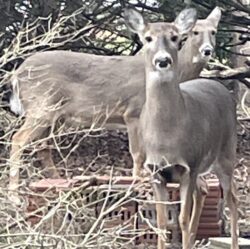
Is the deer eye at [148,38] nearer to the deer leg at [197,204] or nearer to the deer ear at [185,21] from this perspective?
the deer ear at [185,21]

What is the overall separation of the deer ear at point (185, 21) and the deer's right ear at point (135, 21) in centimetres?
24

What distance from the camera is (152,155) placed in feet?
22.5

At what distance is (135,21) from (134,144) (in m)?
2.18

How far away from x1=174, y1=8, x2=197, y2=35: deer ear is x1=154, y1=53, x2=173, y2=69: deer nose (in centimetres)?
49

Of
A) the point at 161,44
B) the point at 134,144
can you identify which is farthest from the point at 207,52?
the point at 161,44

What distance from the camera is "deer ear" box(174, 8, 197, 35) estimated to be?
7.34m

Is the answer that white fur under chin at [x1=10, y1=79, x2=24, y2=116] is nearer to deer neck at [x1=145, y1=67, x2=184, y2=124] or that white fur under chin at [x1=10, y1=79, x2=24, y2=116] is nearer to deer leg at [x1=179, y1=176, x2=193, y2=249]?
deer neck at [x1=145, y1=67, x2=184, y2=124]

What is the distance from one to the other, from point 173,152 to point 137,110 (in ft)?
9.23

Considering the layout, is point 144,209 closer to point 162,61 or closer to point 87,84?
point 162,61

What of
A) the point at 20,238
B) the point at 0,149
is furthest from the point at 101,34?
the point at 20,238

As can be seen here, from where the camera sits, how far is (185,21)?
7582 millimetres

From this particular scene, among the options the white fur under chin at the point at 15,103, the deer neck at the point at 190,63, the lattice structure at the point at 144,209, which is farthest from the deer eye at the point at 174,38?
the white fur under chin at the point at 15,103

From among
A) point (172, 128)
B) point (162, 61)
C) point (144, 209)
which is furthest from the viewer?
point (144, 209)

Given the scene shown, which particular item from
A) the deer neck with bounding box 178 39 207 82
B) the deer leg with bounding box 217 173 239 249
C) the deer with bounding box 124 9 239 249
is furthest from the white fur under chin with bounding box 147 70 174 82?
the deer neck with bounding box 178 39 207 82
